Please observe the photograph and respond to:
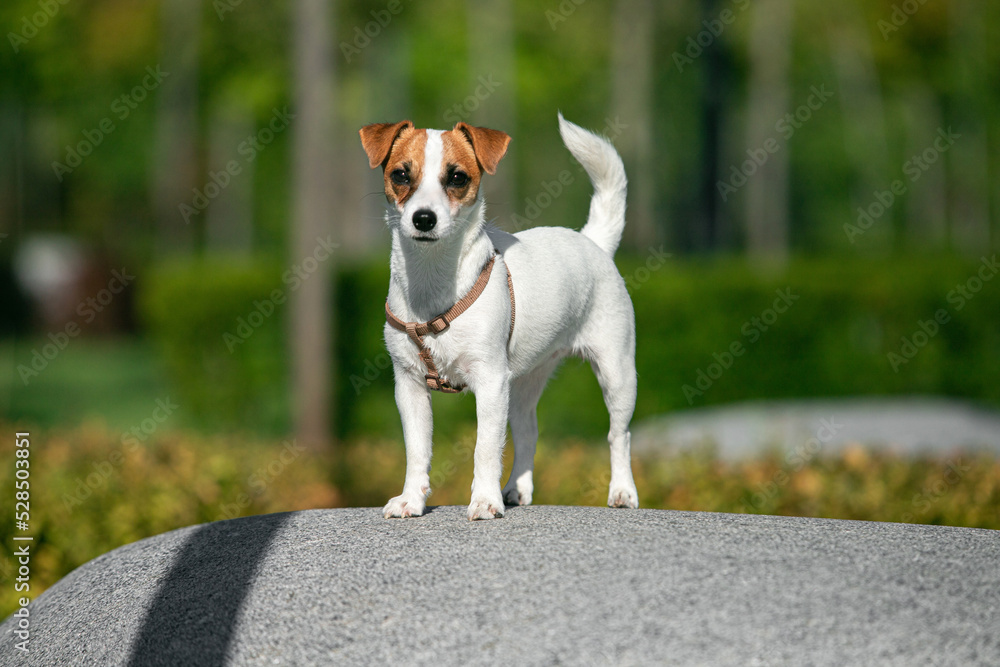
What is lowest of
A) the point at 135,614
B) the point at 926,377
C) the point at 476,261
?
the point at 926,377

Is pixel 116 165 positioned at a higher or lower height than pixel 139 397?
higher

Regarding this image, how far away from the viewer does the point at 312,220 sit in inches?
395

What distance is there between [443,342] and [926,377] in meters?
10.8

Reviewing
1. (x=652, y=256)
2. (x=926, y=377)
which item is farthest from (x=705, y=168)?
(x=926, y=377)

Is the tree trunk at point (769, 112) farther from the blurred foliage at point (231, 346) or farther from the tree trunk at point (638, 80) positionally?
the blurred foliage at point (231, 346)

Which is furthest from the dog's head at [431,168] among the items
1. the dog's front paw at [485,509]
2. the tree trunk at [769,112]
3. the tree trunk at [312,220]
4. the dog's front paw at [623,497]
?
the tree trunk at [769,112]

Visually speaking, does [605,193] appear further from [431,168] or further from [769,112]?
[769,112]

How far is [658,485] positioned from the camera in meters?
6.57

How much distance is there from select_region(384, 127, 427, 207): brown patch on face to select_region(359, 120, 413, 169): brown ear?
2.4 inches

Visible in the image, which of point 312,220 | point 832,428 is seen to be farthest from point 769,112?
point 312,220

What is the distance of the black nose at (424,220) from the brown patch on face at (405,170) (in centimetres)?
21

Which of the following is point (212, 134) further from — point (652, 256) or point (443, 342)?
point (443, 342)

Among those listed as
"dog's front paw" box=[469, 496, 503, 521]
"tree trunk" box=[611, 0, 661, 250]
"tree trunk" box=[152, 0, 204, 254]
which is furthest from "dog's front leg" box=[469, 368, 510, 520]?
"tree trunk" box=[152, 0, 204, 254]

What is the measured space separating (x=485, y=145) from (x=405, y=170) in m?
0.38
